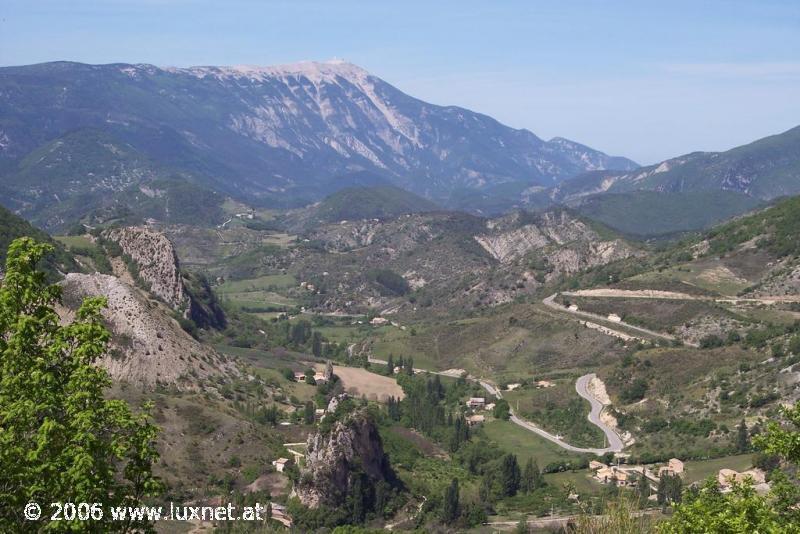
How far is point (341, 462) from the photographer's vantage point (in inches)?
2808

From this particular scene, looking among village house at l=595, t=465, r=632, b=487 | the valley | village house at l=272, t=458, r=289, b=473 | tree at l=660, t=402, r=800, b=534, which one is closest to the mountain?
the valley

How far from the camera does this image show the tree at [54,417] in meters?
16.2

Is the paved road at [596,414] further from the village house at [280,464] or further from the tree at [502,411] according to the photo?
the village house at [280,464]

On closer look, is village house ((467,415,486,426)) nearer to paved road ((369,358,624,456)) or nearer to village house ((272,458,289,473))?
paved road ((369,358,624,456))

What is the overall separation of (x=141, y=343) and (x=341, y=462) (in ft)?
107

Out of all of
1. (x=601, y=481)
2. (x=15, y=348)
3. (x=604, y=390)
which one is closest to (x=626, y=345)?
(x=604, y=390)

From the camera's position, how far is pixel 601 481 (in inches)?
3083

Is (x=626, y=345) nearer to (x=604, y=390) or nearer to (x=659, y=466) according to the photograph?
(x=604, y=390)

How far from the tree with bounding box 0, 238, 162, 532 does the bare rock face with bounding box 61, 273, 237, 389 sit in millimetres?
71727

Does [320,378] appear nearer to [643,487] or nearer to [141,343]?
[141,343]

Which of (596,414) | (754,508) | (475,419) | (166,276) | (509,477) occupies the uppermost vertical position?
(166,276)

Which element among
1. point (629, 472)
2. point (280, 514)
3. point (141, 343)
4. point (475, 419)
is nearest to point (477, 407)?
point (475, 419)

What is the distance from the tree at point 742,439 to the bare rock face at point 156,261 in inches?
3177

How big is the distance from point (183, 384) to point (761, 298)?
80088mm
